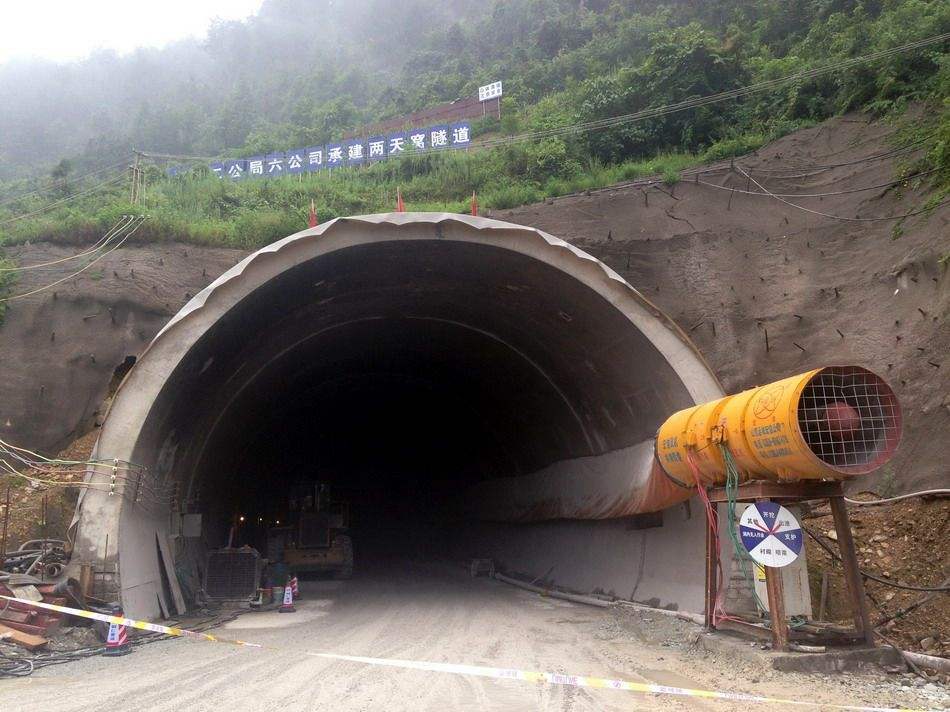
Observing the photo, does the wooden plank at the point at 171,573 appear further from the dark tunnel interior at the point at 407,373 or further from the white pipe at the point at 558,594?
the white pipe at the point at 558,594

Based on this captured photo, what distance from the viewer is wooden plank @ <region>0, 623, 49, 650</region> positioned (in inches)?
316

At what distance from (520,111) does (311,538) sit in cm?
2708

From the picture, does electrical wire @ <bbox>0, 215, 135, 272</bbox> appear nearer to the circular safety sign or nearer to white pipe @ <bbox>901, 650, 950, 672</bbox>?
A: the circular safety sign

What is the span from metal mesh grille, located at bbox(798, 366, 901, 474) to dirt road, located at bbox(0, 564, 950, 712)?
193 cm

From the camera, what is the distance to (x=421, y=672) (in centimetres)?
718

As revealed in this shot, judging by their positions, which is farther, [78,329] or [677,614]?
[78,329]

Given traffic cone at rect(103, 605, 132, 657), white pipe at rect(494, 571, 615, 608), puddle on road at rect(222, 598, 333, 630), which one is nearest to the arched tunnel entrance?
white pipe at rect(494, 571, 615, 608)

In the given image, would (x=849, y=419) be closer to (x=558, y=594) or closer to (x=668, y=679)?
(x=668, y=679)

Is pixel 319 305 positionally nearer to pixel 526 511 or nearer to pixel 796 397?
pixel 526 511

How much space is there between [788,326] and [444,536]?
16597mm

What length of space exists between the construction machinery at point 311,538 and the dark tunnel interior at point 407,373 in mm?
434

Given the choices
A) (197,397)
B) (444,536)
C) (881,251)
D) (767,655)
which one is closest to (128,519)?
(197,397)

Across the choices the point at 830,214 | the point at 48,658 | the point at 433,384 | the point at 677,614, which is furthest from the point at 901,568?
the point at 433,384

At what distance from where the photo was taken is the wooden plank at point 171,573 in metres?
11.3
